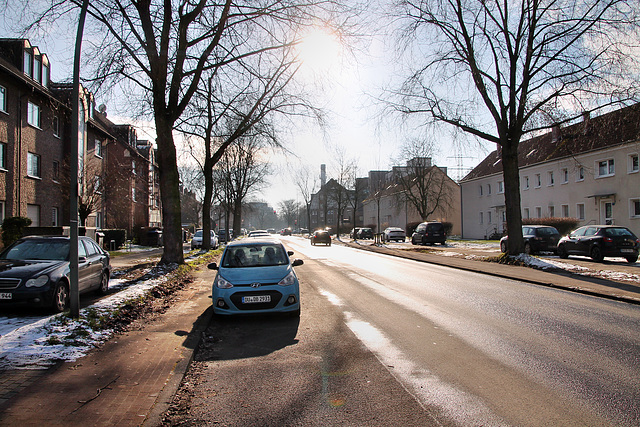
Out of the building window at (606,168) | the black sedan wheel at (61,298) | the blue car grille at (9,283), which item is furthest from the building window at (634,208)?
the blue car grille at (9,283)

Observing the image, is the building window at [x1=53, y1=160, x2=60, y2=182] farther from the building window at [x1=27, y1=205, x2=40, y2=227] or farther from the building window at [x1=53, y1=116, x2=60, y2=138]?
the building window at [x1=27, y1=205, x2=40, y2=227]

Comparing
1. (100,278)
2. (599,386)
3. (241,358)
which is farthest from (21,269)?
(599,386)

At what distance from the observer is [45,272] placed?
838 centimetres

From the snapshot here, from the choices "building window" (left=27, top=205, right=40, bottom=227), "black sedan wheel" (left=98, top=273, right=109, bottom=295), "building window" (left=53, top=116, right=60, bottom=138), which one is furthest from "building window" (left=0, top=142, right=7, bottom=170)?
"black sedan wheel" (left=98, top=273, right=109, bottom=295)

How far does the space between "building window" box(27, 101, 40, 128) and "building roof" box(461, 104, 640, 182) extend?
85.5 ft

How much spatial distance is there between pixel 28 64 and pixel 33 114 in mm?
3001

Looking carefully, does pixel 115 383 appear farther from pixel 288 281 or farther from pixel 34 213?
pixel 34 213

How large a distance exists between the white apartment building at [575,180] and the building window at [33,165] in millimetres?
26489

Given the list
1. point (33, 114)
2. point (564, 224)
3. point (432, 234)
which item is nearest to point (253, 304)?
point (33, 114)

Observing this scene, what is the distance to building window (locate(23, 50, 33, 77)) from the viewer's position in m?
25.4

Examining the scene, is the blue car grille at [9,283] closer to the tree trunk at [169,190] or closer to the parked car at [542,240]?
the tree trunk at [169,190]

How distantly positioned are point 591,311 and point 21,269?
411 inches

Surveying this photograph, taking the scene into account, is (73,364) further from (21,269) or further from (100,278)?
(100,278)

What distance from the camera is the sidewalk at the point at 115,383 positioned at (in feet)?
12.3
